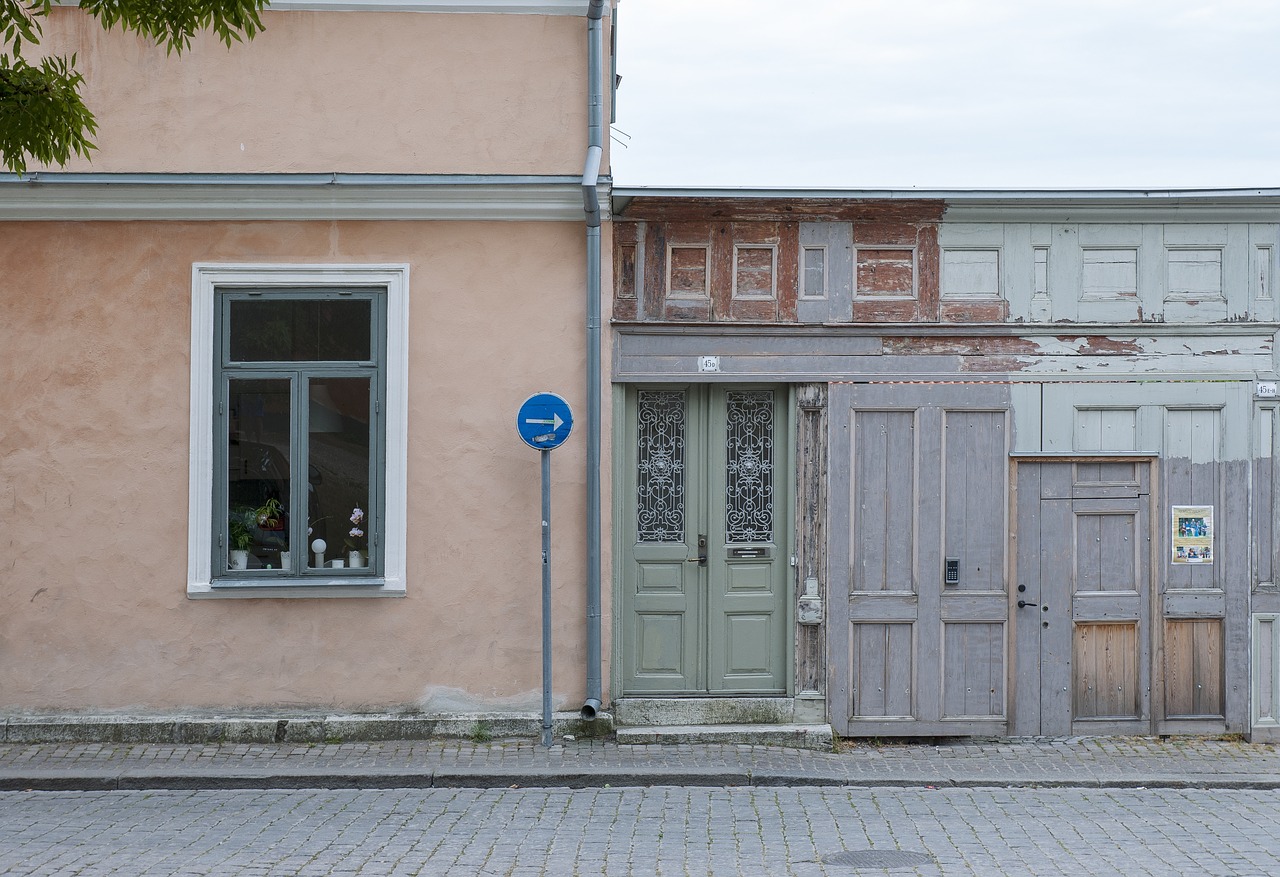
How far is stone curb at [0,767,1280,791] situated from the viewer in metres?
8.42

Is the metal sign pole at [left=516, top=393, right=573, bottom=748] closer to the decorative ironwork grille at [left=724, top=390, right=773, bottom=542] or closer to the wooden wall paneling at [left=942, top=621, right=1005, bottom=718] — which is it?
the decorative ironwork grille at [left=724, top=390, right=773, bottom=542]

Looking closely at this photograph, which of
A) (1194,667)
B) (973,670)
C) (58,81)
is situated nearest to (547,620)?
(973,670)

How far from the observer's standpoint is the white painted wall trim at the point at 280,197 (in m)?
9.26

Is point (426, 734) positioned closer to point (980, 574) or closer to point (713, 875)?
point (713, 875)

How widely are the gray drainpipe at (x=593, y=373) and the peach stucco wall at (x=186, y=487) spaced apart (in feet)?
0.43

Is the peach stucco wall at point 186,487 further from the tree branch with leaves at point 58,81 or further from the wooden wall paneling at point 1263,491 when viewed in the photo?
the wooden wall paneling at point 1263,491

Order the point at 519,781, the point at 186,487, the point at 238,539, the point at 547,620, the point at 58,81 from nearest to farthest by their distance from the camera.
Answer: the point at 58,81
the point at 519,781
the point at 547,620
the point at 186,487
the point at 238,539

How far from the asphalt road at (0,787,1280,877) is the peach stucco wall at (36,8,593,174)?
4.41m

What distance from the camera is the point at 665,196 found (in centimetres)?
927

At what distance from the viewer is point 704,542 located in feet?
32.0

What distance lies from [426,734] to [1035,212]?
5747mm

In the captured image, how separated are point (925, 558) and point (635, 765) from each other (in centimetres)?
264

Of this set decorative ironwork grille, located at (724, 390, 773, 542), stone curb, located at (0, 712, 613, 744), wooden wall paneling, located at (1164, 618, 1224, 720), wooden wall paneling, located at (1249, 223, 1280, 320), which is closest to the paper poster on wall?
wooden wall paneling, located at (1164, 618, 1224, 720)

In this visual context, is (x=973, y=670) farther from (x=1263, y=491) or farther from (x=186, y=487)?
(x=186, y=487)
